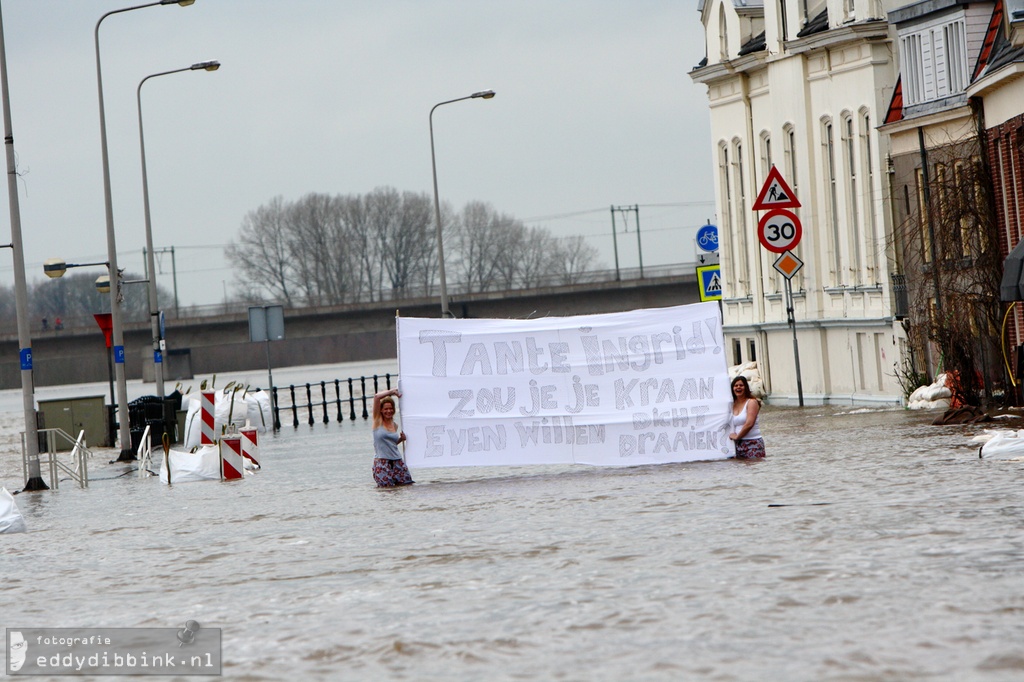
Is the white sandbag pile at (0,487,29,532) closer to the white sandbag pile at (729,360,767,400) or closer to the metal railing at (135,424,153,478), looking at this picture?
the metal railing at (135,424,153,478)

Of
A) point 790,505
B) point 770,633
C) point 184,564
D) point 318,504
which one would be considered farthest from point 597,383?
point 770,633

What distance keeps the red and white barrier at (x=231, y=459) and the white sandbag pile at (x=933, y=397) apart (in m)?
12.7

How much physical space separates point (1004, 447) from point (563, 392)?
5.23 metres

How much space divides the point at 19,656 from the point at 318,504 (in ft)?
29.2

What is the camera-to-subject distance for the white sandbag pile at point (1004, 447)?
1777 centimetres

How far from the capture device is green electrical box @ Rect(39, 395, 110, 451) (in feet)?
121

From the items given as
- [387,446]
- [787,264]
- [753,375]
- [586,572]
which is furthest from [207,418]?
[586,572]

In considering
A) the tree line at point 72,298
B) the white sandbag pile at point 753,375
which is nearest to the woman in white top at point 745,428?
the white sandbag pile at point 753,375

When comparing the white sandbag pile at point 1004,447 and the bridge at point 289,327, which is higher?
the bridge at point 289,327

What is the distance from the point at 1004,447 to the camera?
58.6ft

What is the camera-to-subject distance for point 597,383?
20.4 m

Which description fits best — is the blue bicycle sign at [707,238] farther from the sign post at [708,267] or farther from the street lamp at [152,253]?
the street lamp at [152,253]

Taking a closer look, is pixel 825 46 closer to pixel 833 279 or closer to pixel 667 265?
pixel 833 279

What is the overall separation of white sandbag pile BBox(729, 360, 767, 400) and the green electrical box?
1593cm
